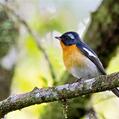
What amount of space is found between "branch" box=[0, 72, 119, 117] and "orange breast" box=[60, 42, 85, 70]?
1.14 metres

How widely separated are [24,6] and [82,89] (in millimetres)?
4171

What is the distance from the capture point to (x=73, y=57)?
4.83 meters

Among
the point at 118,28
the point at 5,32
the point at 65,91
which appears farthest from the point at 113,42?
the point at 65,91

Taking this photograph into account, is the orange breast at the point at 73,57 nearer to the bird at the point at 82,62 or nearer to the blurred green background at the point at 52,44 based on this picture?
the bird at the point at 82,62

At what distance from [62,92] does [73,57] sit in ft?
4.10

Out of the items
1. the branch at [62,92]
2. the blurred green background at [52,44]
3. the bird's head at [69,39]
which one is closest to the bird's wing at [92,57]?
the bird's head at [69,39]

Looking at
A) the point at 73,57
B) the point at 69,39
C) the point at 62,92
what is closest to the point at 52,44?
the point at 69,39

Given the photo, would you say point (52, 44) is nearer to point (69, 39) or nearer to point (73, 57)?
point (69, 39)

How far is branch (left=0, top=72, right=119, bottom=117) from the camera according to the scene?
3.45 meters

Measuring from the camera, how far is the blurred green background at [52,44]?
594 cm

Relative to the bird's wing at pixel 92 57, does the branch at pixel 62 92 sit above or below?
below

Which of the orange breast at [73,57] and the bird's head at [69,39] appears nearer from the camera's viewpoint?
the orange breast at [73,57]

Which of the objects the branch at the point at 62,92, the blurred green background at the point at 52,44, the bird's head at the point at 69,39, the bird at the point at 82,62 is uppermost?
the blurred green background at the point at 52,44

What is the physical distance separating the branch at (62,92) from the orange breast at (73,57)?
1.14 metres
